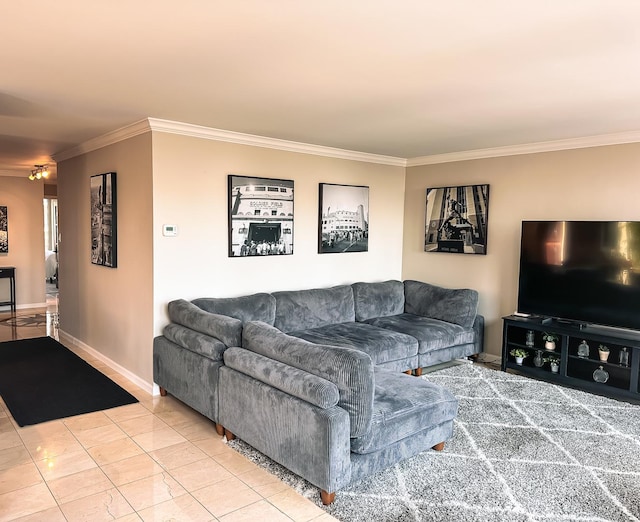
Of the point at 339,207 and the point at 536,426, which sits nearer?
the point at 536,426

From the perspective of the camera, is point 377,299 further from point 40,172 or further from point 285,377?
point 40,172

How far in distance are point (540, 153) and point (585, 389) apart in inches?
92.5

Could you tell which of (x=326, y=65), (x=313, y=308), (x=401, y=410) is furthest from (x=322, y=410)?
(x=313, y=308)

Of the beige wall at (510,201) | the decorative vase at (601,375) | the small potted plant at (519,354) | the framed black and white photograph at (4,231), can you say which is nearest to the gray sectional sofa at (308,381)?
the small potted plant at (519,354)

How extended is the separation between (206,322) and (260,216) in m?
1.49

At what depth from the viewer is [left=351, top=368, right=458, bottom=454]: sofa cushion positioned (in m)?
2.78

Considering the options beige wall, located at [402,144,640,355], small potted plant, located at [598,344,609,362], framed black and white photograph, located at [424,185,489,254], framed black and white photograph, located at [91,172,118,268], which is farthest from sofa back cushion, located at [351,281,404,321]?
framed black and white photograph, located at [91,172,118,268]

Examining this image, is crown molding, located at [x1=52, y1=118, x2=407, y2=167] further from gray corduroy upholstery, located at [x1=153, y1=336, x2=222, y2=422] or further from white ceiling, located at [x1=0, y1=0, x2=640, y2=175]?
gray corduroy upholstery, located at [x1=153, y1=336, x2=222, y2=422]

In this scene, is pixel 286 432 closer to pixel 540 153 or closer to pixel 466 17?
pixel 466 17

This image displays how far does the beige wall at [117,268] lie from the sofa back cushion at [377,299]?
2.26 meters

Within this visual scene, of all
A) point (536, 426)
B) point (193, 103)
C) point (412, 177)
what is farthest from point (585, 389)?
point (193, 103)

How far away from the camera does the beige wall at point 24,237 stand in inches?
316

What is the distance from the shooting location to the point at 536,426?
146 inches

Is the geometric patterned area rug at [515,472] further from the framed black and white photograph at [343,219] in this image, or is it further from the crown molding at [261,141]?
the crown molding at [261,141]
